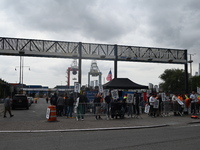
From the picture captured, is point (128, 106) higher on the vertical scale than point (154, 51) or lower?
lower

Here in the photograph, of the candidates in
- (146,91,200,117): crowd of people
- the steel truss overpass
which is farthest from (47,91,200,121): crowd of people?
the steel truss overpass

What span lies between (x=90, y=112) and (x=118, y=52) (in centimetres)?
1696

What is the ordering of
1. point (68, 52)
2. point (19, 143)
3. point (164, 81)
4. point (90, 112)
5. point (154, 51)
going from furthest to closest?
1. point (164, 81)
2. point (154, 51)
3. point (68, 52)
4. point (90, 112)
5. point (19, 143)

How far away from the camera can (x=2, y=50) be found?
90.0ft

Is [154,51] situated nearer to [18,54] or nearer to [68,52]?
[68,52]

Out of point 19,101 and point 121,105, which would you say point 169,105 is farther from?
point 19,101

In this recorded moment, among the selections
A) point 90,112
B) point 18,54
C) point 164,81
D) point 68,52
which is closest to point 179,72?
point 164,81

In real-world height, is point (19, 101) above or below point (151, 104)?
below

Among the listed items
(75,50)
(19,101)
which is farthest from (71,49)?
(19,101)

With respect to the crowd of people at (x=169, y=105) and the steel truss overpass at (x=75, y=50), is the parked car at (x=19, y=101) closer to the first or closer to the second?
the steel truss overpass at (x=75, y=50)

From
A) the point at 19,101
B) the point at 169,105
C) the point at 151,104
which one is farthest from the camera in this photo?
the point at 19,101

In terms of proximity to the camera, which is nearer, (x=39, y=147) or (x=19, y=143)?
(x=39, y=147)

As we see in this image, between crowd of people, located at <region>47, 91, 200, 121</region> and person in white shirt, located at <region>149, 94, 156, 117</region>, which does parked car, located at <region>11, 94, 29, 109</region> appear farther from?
person in white shirt, located at <region>149, 94, 156, 117</region>

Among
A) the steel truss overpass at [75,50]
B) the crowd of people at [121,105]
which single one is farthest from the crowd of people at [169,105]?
the steel truss overpass at [75,50]
